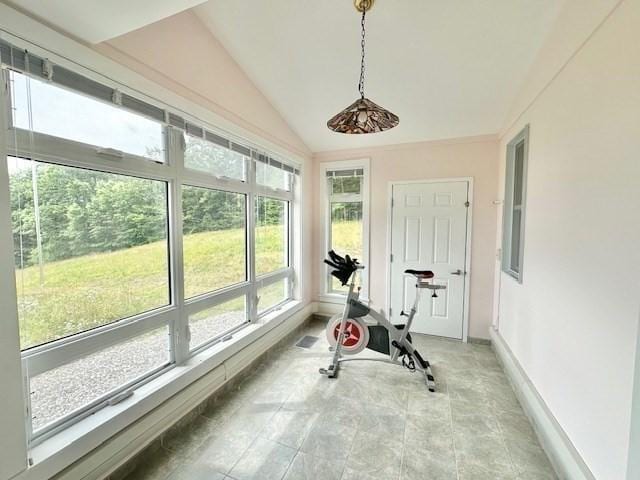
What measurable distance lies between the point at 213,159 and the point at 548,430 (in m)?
3.08

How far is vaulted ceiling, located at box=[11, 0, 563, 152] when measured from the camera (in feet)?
5.63

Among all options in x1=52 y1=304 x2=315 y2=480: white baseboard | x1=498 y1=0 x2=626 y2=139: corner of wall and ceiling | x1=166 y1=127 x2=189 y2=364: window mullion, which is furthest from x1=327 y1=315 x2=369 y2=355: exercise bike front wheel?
x1=498 y1=0 x2=626 y2=139: corner of wall and ceiling

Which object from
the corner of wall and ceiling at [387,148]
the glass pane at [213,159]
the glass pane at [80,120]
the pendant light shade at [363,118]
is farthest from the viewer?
the corner of wall and ceiling at [387,148]

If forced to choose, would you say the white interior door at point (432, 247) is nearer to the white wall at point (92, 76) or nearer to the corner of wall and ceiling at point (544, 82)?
the corner of wall and ceiling at point (544, 82)

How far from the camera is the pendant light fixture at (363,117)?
1531 mm

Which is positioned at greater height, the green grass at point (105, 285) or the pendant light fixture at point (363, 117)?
the pendant light fixture at point (363, 117)

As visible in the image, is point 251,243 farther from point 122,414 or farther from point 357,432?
point 357,432

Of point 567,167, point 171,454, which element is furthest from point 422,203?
point 171,454

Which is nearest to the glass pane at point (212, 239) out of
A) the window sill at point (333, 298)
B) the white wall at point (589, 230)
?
the window sill at point (333, 298)

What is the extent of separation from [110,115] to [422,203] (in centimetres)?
317

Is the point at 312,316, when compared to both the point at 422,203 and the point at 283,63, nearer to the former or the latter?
the point at 422,203

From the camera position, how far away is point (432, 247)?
3398 mm

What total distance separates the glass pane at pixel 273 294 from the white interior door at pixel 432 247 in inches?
58.0

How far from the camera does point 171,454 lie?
1.66 meters
